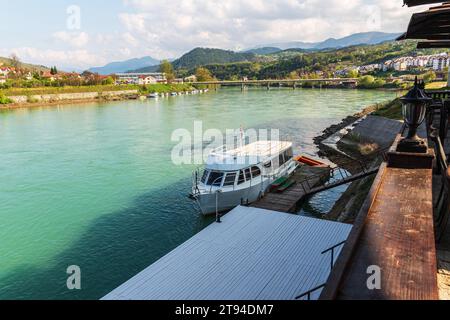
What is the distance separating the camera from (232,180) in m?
19.4

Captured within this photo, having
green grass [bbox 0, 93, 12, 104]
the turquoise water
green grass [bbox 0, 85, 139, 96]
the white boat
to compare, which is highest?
green grass [bbox 0, 85, 139, 96]

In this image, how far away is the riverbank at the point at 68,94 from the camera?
91.8 metres

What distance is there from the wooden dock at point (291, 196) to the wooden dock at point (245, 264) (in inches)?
126

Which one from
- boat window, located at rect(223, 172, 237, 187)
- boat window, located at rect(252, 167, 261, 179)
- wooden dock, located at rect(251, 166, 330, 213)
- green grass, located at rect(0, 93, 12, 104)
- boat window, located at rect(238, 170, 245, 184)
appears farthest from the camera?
green grass, located at rect(0, 93, 12, 104)

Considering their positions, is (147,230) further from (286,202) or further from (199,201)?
(286,202)

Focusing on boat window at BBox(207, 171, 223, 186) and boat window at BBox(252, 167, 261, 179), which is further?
boat window at BBox(252, 167, 261, 179)

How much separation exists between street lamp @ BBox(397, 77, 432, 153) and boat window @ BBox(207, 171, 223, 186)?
42.6 ft

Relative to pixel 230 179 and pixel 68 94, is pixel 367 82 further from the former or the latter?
pixel 230 179

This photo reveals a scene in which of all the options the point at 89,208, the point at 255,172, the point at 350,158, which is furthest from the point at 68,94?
the point at 255,172

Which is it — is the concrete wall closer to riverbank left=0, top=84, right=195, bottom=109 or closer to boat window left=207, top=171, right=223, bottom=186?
riverbank left=0, top=84, right=195, bottom=109

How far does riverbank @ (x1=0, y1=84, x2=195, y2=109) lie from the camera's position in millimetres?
91812

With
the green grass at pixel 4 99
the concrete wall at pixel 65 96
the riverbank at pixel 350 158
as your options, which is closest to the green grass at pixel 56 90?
the concrete wall at pixel 65 96

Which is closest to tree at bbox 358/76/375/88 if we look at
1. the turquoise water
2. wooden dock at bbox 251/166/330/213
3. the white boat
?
the turquoise water

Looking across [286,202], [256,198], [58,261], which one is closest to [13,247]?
[58,261]
